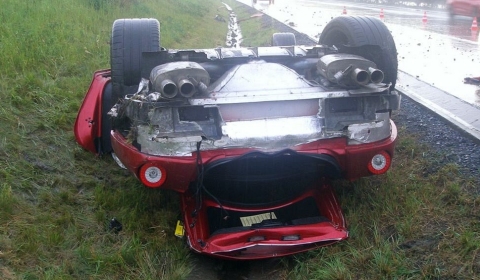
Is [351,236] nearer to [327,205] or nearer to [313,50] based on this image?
[327,205]

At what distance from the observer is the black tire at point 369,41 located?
426 cm

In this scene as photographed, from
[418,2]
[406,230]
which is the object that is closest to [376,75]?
[406,230]

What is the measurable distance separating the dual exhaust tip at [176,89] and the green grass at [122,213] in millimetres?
1034

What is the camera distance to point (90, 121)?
4.64 metres

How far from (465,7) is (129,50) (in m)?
17.1

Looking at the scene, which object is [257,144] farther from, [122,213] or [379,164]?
[122,213]

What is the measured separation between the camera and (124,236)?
144 inches

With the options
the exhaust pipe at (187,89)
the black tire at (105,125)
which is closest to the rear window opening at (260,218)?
the exhaust pipe at (187,89)

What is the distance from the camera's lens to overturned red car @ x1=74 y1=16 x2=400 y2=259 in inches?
134

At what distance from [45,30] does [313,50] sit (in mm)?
4057

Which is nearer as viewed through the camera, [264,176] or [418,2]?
[264,176]

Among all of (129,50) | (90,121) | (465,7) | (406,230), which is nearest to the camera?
(406,230)

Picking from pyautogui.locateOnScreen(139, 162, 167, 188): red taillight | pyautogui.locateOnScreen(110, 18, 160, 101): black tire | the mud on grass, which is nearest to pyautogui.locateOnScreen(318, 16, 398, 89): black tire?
the mud on grass

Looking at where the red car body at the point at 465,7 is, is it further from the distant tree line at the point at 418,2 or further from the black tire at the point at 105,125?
the black tire at the point at 105,125
